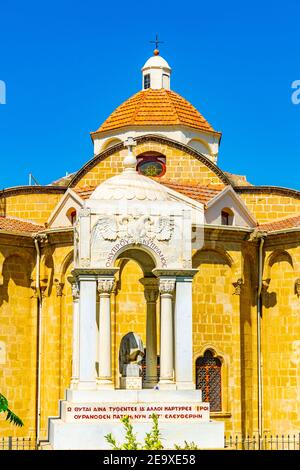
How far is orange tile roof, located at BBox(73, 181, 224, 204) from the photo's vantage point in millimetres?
28750

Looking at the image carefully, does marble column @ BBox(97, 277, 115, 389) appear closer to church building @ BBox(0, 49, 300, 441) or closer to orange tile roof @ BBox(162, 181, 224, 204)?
church building @ BBox(0, 49, 300, 441)

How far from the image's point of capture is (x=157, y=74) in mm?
36375

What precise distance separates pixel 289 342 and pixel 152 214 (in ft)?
40.4

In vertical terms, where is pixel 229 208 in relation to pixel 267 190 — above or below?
below

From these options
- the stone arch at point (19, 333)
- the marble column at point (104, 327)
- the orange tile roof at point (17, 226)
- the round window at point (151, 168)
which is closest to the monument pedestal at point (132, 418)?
the marble column at point (104, 327)

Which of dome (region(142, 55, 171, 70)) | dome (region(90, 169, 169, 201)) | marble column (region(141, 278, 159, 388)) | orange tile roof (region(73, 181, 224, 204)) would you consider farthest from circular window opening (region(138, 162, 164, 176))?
dome (region(90, 169, 169, 201))

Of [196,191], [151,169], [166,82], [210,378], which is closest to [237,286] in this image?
[210,378]

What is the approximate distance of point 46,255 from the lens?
2889 centimetres

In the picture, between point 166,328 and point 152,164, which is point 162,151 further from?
point 166,328

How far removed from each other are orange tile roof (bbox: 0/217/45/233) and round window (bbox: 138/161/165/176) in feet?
11.8

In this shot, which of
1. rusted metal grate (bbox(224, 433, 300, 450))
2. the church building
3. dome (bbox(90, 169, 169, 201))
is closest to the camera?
dome (bbox(90, 169, 169, 201))

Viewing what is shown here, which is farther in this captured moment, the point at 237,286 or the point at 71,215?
the point at 71,215

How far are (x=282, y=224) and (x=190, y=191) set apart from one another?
9.48 ft

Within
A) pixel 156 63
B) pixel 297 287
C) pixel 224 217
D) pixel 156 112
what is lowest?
pixel 297 287
